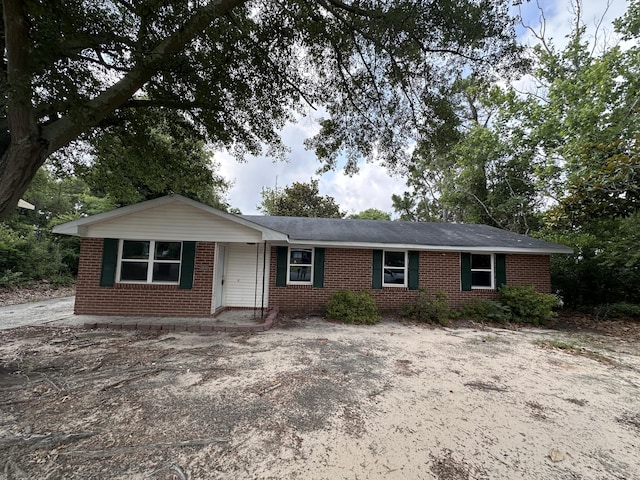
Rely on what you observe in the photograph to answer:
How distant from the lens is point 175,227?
7.29 meters

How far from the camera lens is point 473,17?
447 centimetres

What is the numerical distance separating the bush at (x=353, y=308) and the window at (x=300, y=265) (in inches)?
51.6

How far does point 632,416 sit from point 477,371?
5.82 ft

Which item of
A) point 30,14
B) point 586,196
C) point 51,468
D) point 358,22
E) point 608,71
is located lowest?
point 51,468

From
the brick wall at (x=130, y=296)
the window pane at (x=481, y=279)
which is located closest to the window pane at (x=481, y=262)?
the window pane at (x=481, y=279)

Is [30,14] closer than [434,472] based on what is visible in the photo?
No

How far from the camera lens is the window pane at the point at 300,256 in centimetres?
941

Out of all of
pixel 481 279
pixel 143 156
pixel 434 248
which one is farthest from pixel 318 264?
pixel 481 279

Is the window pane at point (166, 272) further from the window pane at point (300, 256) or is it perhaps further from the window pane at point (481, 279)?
the window pane at point (481, 279)

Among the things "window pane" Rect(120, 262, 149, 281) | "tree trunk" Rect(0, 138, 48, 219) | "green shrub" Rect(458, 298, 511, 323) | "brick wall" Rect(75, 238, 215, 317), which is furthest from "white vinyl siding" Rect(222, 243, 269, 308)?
"green shrub" Rect(458, 298, 511, 323)

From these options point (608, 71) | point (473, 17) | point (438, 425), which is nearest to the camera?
point (438, 425)

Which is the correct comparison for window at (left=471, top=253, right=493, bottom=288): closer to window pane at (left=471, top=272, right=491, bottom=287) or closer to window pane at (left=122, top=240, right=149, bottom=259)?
window pane at (left=471, top=272, right=491, bottom=287)

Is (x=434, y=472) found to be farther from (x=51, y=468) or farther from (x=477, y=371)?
(x=51, y=468)

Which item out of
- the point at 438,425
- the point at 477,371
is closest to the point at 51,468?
the point at 438,425
